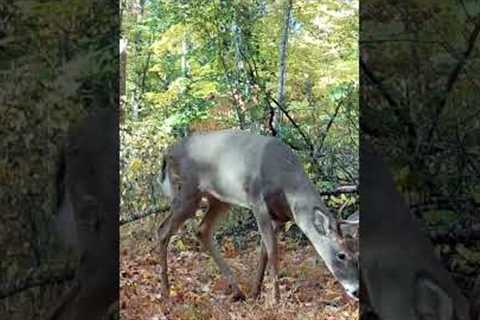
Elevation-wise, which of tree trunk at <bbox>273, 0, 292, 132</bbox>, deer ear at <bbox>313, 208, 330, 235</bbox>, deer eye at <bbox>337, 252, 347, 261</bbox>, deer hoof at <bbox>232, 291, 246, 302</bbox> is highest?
tree trunk at <bbox>273, 0, 292, 132</bbox>

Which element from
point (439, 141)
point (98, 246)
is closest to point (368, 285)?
point (439, 141)

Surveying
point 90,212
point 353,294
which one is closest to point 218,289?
point 353,294

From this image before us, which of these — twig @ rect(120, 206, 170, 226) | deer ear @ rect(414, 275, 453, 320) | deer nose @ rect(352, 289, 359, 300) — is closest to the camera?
deer ear @ rect(414, 275, 453, 320)

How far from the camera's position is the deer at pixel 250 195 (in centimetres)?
262

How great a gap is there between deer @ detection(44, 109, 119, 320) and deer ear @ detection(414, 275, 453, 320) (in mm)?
1005

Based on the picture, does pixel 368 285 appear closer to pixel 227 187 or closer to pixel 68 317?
pixel 227 187

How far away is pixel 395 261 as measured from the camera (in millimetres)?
2199

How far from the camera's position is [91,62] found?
7.44ft

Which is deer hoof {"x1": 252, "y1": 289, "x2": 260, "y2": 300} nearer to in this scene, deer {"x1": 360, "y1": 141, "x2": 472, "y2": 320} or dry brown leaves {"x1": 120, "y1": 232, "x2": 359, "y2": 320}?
dry brown leaves {"x1": 120, "y1": 232, "x2": 359, "y2": 320}

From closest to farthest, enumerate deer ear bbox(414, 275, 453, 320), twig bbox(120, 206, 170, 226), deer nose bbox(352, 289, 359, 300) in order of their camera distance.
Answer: deer ear bbox(414, 275, 453, 320)
deer nose bbox(352, 289, 359, 300)
twig bbox(120, 206, 170, 226)

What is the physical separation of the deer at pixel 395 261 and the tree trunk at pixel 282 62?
59 centimetres

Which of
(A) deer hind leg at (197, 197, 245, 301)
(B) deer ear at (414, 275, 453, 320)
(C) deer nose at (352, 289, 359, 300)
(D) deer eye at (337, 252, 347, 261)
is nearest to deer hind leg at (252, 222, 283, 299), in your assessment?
(A) deer hind leg at (197, 197, 245, 301)

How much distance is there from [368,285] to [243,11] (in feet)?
4.01

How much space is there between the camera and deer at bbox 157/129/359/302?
2625 mm
